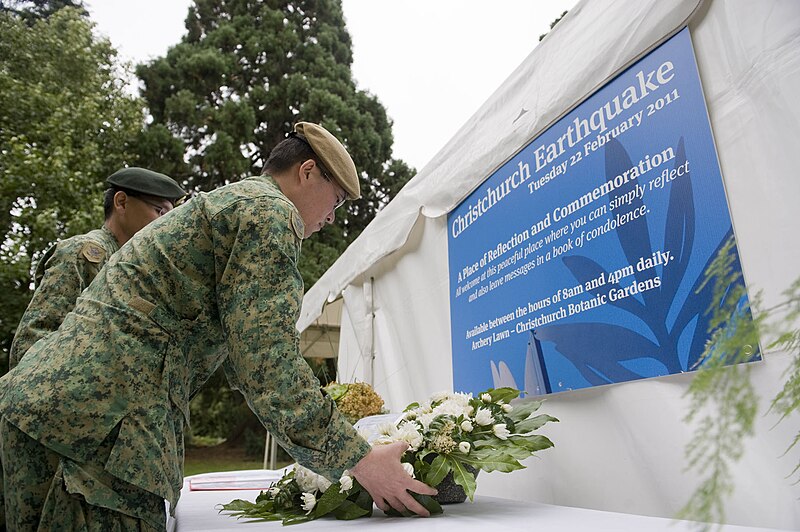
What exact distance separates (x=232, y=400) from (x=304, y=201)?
10.1 meters

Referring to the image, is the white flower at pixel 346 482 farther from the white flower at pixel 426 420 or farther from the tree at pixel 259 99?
the tree at pixel 259 99

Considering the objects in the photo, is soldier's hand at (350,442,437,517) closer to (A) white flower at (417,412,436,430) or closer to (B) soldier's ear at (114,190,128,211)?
(A) white flower at (417,412,436,430)

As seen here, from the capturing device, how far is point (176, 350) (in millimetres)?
1199

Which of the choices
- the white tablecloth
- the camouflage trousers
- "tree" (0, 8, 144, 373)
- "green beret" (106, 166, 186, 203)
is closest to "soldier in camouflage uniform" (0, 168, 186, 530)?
"green beret" (106, 166, 186, 203)

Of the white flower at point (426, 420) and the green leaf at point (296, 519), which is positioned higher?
the white flower at point (426, 420)

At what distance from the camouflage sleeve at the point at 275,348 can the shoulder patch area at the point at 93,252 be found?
31.1 inches

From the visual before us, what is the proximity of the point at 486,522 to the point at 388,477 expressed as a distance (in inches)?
9.0

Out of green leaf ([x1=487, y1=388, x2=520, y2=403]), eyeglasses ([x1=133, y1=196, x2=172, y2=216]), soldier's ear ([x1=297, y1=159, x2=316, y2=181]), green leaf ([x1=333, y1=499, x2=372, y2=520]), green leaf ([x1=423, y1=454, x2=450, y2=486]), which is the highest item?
eyeglasses ([x1=133, y1=196, x2=172, y2=216])

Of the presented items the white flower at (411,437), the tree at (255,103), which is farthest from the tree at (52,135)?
the white flower at (411,437)

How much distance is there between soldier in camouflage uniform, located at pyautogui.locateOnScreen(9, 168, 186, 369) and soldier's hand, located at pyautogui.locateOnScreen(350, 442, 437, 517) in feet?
3.30

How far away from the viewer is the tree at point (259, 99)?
9.80 m

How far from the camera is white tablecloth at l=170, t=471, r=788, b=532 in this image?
1132 millimetres

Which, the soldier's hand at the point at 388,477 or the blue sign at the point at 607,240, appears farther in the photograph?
the blue sign at the point at 607,240

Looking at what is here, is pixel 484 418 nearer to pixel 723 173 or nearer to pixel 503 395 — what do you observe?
pixel 503 395
